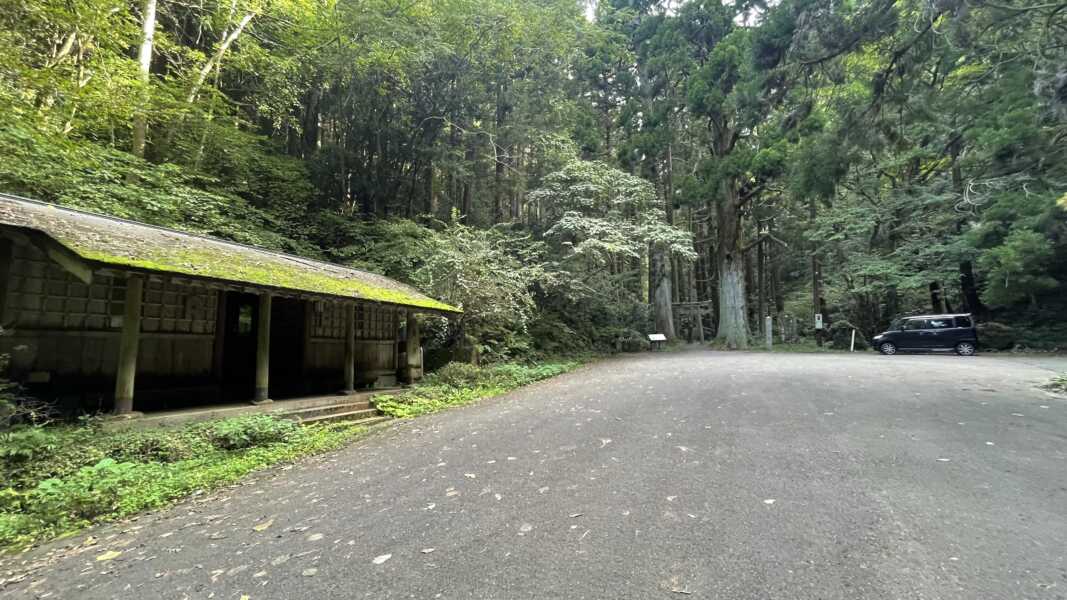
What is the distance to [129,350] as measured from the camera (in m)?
5.89

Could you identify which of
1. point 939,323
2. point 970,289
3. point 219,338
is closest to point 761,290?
point 970,289

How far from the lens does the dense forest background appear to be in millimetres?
7578

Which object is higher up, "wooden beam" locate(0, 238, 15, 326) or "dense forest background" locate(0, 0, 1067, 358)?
"dense forest background" locate(0, 0, 1067, 358)

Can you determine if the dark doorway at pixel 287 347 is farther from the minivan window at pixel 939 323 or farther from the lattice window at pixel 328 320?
the minivan window at pixel 939 323

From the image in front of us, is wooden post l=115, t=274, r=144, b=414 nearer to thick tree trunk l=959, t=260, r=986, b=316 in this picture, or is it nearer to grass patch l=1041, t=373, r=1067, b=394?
grass patch l=1041, t=373, r=1067, b=394

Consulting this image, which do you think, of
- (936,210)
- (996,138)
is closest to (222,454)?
(996,138)

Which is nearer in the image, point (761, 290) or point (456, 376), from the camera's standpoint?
point (456, 376)

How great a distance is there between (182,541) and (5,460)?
8.31ft

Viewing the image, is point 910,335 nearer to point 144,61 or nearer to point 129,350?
point 129,350

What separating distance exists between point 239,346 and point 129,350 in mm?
3061

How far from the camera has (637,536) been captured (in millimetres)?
2875

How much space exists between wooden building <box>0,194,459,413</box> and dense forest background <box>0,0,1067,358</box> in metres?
2.49

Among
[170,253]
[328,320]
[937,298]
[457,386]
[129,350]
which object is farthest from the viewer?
[937,298]

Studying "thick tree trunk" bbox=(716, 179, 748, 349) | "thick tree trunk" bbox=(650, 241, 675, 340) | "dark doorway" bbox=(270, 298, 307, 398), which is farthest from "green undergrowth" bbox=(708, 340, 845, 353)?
"dark doorway" bbox=(270, 298, 307, 398)
